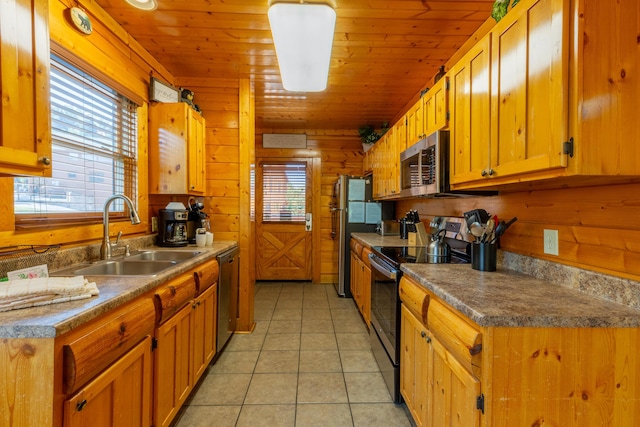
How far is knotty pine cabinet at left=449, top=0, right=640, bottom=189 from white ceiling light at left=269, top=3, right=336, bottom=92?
3.04 feet

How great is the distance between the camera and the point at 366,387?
7.17 ft

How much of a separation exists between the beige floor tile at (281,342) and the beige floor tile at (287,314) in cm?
47

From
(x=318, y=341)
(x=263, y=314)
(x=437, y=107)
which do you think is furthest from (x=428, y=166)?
(x=263, y=314)

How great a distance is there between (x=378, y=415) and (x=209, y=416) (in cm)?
100

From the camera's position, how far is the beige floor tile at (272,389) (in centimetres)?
204

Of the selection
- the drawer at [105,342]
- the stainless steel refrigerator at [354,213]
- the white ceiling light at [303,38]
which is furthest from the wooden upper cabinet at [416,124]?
the drawer at [105,342]

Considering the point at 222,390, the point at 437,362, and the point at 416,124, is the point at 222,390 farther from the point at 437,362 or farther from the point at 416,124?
the point at 416,124

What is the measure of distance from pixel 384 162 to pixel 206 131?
193cm

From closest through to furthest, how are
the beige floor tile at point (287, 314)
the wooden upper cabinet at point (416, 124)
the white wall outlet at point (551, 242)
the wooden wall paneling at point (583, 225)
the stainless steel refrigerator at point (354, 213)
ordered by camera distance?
the wooden wall paneling at point (583, 225) < the white wall outlet at point (551, 242) < the wooden upper cabinet at point (416, 124) < the beige floor tile at point (287, 314) < the stainless steel refrigerator at point (354, 213)

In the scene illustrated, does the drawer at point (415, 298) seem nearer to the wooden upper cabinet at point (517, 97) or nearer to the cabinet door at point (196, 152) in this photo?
the wooden upper cabinet at point (517, 97)

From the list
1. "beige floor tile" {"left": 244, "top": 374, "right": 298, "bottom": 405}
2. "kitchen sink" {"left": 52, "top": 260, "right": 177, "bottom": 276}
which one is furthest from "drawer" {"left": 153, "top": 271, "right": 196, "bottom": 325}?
"beige floor tile" {"left": 244, "top": 374, "right": 298, "bottom": 405}

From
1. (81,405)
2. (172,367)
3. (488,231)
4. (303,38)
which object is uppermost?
(303,38)

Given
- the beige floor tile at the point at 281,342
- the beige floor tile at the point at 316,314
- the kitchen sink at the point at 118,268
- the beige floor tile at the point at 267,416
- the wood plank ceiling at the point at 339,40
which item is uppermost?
the wood plank ceiling at the point at 339,40

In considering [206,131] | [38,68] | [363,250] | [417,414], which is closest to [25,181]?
[38,68]
